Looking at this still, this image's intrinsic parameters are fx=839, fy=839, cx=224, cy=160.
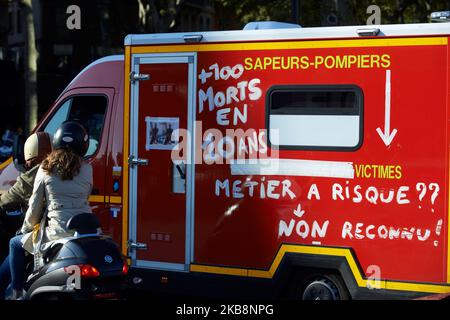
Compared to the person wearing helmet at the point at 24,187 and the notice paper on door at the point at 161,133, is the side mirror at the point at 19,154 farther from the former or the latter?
the notice paper on door at the point at 161,133

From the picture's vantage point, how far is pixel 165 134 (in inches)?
324

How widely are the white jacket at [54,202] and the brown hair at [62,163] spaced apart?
0.15ft

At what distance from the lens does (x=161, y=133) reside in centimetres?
825

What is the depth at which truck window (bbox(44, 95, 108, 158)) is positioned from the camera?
29.6ft

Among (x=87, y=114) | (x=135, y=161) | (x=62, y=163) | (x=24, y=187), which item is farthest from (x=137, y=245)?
(x=62, y=163)

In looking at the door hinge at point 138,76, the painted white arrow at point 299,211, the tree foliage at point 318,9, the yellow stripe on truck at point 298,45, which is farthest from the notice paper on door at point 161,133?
the tree foliage at point 318,9

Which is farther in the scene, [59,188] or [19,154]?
[19,154]

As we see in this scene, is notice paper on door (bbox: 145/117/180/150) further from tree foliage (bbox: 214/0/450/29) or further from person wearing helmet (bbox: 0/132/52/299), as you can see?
tree foliage (bbox: 214/0/450/29)

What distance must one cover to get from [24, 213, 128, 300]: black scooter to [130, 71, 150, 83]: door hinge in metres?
2.69

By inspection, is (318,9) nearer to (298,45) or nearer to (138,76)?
(138,76)

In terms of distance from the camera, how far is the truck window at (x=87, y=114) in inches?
355

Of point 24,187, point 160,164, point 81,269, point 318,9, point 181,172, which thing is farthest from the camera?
point 318,9

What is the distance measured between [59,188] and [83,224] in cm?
52

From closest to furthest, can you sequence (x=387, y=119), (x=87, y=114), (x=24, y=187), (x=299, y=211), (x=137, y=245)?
(x=24, y=187), (x=387, y=119), (x=299, y=211), (x=137, y=245), (x=87, y=114)
